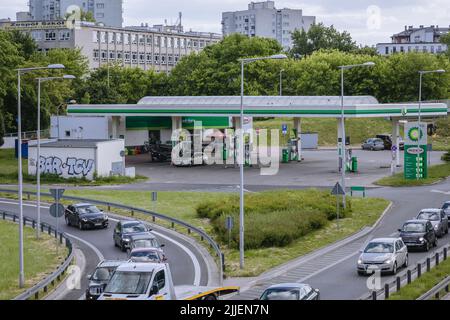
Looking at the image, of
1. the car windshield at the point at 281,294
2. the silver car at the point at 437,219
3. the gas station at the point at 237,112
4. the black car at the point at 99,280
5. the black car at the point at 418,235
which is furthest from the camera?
the gas station at the point at 237,112

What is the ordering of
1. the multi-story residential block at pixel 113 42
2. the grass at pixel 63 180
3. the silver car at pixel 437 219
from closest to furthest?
the silver car at pixel 437 219 < the grass at pixel 63 180 < the multi-story residential block at pixel 113 42

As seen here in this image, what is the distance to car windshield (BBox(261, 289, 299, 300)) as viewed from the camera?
2403cm

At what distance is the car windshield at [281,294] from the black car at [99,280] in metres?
6.55

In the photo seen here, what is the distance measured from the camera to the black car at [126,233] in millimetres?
40719

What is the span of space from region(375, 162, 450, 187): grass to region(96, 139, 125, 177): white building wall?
21277mm

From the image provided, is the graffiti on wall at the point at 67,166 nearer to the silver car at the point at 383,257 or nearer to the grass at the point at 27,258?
the grass at the point at 27,258

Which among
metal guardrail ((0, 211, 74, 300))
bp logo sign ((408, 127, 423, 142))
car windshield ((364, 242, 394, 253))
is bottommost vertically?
metal guardrail ((0, 211, 74, 300))

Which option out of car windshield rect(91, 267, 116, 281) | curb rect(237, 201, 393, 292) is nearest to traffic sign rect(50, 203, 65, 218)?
car windshield rect(91, 267, 116, 281)

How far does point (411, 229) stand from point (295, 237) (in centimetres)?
571

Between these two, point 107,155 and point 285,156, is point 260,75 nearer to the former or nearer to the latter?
point 285,156

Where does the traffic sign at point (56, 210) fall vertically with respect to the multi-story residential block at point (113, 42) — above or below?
below

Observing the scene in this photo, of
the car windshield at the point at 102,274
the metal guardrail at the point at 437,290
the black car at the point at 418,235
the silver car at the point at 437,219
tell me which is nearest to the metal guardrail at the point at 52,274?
the car windshield at the point at 102,274

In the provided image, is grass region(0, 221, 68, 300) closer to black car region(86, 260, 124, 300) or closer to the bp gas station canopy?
black car region(86, 260, 124, 300)

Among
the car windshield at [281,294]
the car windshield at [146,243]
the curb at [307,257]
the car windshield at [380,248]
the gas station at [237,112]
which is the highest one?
the gas station at [237,112]
